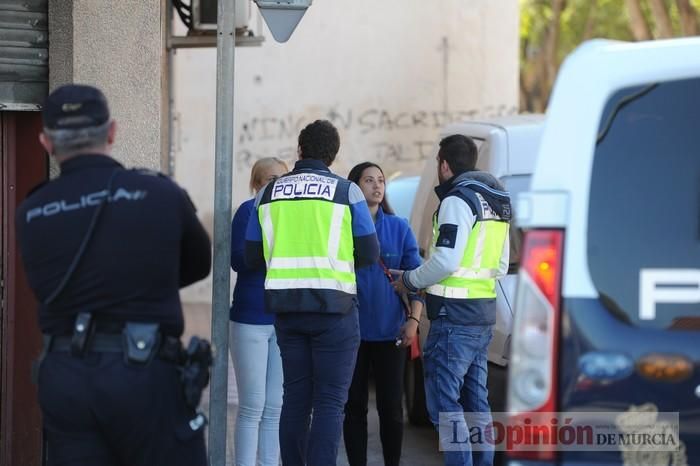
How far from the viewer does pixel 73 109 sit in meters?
4.07

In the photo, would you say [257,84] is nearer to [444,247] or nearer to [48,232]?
[444,247]

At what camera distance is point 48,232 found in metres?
4.01

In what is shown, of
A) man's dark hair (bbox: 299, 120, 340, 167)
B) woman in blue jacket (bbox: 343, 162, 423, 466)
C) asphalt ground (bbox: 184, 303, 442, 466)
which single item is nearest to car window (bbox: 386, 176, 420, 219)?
asphalt ground (bbox: 184, 303, 442, 466)

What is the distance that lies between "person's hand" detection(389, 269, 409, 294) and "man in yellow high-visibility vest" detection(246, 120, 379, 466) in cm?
63

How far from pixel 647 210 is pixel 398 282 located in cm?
300

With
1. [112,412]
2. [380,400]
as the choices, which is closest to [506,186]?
[380,400]

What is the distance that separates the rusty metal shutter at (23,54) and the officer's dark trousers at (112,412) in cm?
262

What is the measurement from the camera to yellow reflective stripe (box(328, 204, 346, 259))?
5.77 metres

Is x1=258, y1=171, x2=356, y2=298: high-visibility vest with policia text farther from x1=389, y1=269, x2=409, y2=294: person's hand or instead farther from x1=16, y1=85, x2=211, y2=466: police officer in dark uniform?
x1=16, y1=85, x2=211, y2=466: police officer in dark uniform

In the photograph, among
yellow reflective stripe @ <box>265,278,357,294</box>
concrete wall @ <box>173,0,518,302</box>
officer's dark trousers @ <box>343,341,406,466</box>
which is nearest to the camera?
yellow reflective stripe @ <box>265,278,357,294</box>

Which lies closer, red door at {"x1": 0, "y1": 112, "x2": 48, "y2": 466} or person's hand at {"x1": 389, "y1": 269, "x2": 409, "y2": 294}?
red door at {"x1": 0, "y1": 112, "x2": 48, "y2": 466}

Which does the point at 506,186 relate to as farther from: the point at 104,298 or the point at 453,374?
the point at 104,298

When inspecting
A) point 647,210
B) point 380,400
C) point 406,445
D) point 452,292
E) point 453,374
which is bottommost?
point 406,445

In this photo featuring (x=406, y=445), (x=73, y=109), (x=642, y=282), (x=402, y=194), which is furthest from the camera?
(x=402, y=194)
